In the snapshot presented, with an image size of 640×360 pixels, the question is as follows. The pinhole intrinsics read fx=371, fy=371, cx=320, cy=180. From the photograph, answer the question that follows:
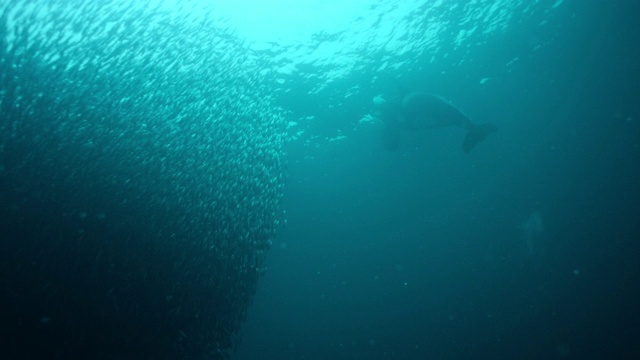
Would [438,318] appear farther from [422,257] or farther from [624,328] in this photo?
[624,328]

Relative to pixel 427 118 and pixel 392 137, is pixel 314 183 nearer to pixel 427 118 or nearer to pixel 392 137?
pixel 392 137

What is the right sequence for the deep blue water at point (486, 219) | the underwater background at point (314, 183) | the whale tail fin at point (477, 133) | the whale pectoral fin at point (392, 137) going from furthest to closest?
the deep blue water at point (486, 219), the whale pectoral fin at point (392, 137), the whale tail fin at point (477, 133), the underwater background at point (314, 183)

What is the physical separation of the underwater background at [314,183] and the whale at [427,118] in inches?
45.3

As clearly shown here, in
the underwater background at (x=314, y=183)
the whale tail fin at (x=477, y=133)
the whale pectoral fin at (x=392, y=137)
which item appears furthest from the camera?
the whale pectoral fin at (x=392, y=137)

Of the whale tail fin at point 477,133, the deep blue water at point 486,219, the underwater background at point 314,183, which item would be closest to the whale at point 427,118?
the whale tail fin at point 477,133

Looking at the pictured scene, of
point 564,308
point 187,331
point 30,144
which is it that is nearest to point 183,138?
point 30,144

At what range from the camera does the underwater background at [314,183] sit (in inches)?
249

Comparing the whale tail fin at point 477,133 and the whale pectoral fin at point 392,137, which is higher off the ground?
the whale pectoral fin at point 392,137

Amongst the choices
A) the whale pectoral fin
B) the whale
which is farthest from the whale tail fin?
the whale pectoral fin

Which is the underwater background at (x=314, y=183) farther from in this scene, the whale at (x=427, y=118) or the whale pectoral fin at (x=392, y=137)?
the whale pectoral fin at (x=392, y=137)

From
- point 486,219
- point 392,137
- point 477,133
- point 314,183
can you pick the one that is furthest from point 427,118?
point 486,219

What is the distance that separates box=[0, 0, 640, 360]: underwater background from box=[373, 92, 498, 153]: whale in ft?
3.77

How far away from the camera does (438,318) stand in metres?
17.1

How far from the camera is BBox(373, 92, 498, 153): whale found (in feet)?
35.1
